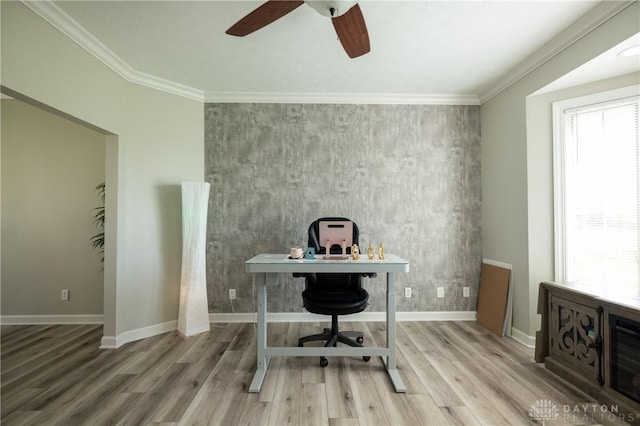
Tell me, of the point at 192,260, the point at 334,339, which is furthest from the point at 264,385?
the point at 192,260

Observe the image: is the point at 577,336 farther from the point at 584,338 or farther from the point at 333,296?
the point at 333,296

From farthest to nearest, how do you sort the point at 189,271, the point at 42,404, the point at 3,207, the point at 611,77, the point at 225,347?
1. the point at 3,207
2. the point at 189,271
3. the point at 225,347
4. the point at 611,77
5. the point at 42,404

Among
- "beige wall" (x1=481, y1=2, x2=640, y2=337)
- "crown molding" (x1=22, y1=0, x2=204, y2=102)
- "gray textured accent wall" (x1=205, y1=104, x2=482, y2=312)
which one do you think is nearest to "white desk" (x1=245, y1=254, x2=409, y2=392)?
"gray textured accent wall" (x1=205, y1=104, x2=482, y2=312)

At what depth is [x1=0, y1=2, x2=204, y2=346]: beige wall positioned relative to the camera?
89.1 inches

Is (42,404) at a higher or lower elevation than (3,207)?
lower

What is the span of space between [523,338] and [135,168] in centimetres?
421

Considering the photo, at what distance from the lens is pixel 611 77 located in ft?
7.70

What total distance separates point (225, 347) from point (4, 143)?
3487mm

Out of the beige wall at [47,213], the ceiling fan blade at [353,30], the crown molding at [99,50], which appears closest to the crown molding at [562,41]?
the ceiling fan blade at [353,30]

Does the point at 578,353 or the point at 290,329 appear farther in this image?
the point at 290,329

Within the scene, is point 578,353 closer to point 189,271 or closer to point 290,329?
point 290,329

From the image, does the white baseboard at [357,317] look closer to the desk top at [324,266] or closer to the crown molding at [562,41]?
the desk top at [324,266]

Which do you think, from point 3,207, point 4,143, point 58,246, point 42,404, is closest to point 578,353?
point 42,404

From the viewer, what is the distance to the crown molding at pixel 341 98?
3314mm
